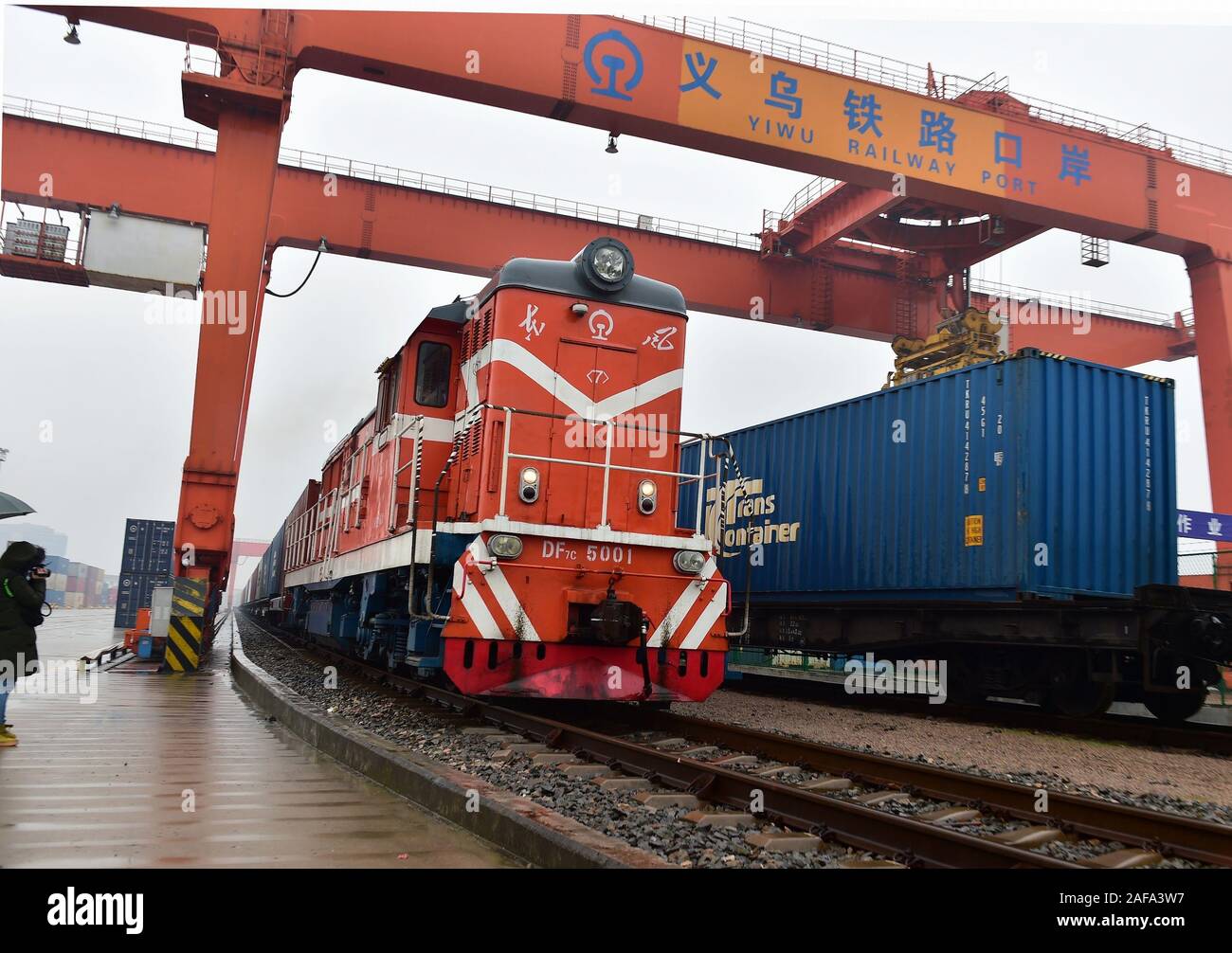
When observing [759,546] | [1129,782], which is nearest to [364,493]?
[759,546]

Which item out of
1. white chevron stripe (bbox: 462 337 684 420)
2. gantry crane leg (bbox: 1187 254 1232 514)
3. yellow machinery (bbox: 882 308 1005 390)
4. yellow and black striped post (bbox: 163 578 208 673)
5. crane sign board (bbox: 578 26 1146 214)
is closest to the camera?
white chevron stripe (bbox: 462 337 684 420)

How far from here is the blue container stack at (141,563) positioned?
29.1 meters

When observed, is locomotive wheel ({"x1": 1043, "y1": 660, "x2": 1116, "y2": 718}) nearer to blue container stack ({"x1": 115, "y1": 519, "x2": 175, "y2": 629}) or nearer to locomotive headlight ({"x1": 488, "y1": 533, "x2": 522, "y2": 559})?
locomotive headlight ({"x1": 488, "y1": 533, "x2": 522, "y2": 559})

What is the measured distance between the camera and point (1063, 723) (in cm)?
810

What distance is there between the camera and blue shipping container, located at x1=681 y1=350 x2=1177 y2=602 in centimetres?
829

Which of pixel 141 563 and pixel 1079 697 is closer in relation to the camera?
pixel 1079 697

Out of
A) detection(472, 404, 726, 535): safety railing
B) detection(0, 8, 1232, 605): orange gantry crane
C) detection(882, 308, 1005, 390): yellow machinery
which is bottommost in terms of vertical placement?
detection(472, 404, 726, 535): safety railing

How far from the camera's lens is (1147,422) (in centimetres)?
903

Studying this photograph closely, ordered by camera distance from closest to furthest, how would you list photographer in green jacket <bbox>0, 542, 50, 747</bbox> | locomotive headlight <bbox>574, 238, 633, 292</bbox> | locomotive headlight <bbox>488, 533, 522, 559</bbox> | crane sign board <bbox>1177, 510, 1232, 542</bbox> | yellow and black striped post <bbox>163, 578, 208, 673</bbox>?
photographer in green jacket <bbox>0, 542, 50, 747</bbox> < locomotive headlight <bbox>488, 533, 522, 559</bbox> < locomotive headlight <bbox>574, 238, 633, 292</bbox> < yellow and black striped post <bbox>163, 578, 208, 673</bbox> < crane sign board <bbox>1177, 510, 1232, 542</bbox>

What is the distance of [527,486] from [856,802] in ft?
10.2

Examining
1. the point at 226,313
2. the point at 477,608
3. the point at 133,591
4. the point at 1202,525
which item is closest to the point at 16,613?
the point at 477,608

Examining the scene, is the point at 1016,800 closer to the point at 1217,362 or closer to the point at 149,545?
the point at 1217,362

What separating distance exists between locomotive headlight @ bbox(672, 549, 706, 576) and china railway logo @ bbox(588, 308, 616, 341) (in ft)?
5.88
